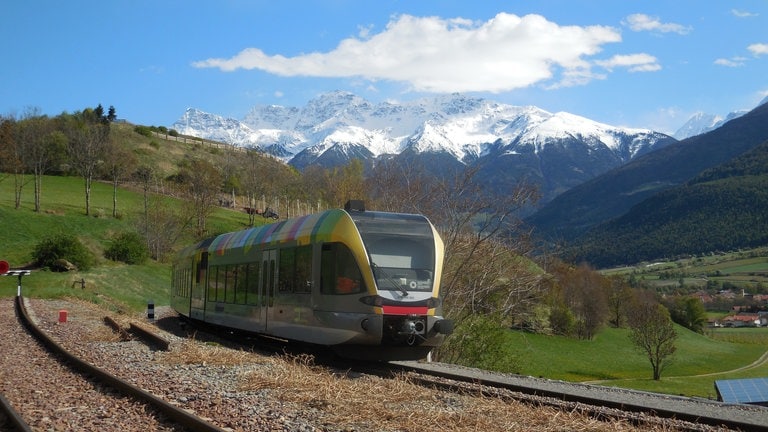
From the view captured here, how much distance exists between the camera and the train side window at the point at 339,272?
14.2m

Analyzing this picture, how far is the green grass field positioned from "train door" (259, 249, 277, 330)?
678 inches

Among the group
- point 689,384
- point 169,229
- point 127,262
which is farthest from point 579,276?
point 127,262

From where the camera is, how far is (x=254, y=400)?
9438mm

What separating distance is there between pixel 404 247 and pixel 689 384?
153 feet

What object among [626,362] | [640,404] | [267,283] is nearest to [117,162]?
[626,362]

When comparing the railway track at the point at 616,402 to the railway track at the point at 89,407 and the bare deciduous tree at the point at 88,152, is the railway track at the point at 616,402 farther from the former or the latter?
the bare deciduous tree at the point at 88,152

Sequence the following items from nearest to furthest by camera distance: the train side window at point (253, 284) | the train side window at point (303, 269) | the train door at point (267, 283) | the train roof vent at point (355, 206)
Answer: the train side window at point (303, 269) → the train roof vent at point (355, 206) → the train door at point (267, 283) → the train side window at point (253, 284)

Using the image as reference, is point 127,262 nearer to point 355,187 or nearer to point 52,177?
point 355,187

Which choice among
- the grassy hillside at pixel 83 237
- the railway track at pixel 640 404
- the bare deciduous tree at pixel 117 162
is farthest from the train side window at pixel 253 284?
the bare deciduous tree at pixel 117 162

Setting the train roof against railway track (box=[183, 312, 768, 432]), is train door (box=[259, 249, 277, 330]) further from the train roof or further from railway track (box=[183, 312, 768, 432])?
railway track (box=[183, 312, 768, 432])

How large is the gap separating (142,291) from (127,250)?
8.72 meters

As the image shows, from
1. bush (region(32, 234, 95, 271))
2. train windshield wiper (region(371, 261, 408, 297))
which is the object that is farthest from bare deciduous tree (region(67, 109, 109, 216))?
train windshield wiper (region(371, 261, 408, 297))

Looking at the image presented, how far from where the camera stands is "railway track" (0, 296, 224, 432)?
7.77 meters

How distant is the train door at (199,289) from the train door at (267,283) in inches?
287
